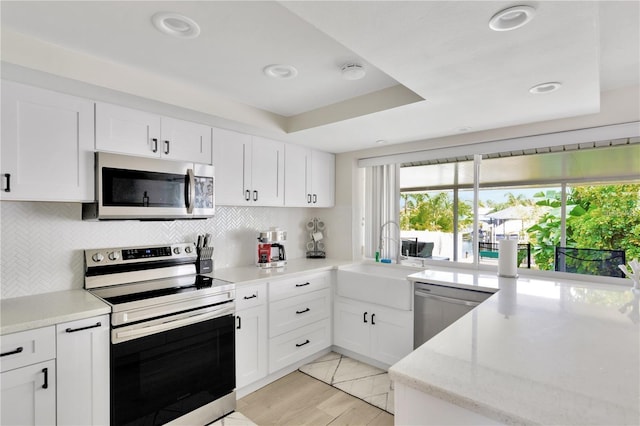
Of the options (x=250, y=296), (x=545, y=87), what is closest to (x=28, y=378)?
(x=250, y=296)

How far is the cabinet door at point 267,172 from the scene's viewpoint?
3042 millimetres

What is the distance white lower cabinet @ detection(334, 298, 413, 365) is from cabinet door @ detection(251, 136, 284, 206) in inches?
49.1

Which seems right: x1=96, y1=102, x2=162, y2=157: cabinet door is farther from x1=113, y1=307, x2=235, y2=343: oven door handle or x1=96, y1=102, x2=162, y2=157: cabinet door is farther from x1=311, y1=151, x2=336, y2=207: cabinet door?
x1=311, y1=151, x2=336, y2=207: cabinet door

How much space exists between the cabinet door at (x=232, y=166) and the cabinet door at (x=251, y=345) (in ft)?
3.15

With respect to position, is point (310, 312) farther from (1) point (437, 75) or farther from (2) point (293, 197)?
(1) point (437, 75)

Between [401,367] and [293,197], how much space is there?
8.33 ft

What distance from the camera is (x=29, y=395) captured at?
1604 millimetres

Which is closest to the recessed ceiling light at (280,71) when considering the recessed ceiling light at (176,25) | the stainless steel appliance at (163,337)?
the recessed ceiling light at (176,25)

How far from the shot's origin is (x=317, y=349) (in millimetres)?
3166

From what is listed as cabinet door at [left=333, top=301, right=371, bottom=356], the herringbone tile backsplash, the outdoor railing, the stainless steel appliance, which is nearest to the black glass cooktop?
the stainless steel appliance

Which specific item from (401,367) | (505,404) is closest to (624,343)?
(505,404)

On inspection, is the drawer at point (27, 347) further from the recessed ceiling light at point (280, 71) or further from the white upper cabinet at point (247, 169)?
the recessed ceiling light at point (280, 71)

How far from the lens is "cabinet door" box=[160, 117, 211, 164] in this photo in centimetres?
241

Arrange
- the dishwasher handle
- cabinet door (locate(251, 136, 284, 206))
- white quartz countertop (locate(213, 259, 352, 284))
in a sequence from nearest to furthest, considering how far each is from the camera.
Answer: the dishwasher handle, white quartz countertop (locate(213, 259, 352, 284)), cabinet door (locate(251, 136, 284, 206))
